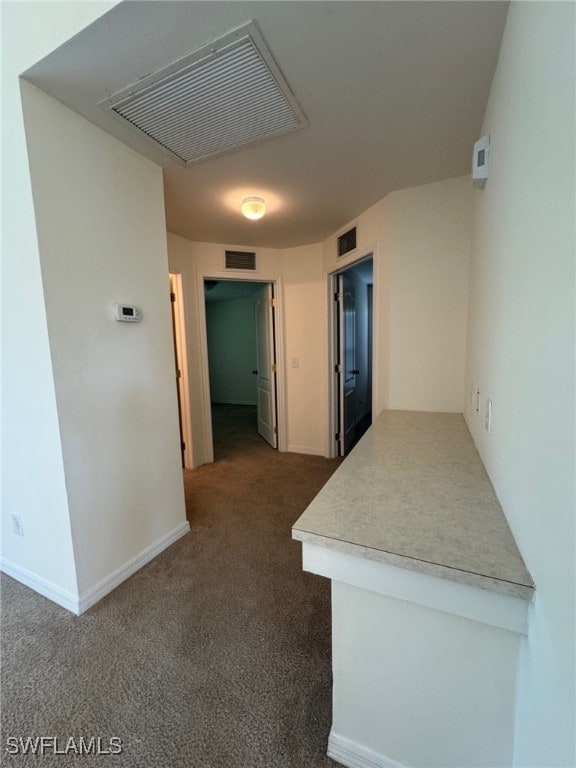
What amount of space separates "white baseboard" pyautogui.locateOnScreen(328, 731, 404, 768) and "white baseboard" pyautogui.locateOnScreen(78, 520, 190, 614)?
1349mm

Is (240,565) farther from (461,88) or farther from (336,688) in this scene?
(461,88)

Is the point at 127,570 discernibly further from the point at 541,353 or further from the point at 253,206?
the point at 253,206

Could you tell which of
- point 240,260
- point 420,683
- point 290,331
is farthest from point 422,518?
point 240,260

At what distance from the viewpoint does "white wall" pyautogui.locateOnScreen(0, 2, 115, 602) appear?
1.28m

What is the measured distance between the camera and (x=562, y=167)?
2.01ft

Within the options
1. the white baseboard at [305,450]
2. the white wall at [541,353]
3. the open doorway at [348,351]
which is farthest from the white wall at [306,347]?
the white wall at [541,353]

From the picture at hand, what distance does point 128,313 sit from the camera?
1.86 metres

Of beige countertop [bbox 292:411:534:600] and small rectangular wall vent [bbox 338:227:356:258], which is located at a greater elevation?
small rectangular wall vent [bbox 338:227:356:258]

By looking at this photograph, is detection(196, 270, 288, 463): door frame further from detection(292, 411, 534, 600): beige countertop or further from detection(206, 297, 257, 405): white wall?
detection(206, 297, 257, 405): white wall

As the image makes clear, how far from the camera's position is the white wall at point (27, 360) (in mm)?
1282

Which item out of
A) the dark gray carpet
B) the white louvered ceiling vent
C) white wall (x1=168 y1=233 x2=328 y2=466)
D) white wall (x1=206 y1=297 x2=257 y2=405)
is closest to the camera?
the dark gray carpet

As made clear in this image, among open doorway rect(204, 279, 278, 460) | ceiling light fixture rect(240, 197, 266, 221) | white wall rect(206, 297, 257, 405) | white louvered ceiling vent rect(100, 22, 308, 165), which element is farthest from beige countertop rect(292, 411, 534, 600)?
white wall rect(206, 297, 257, 405)

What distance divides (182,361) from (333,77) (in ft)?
8.68

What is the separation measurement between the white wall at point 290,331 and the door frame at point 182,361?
6 centimetres
